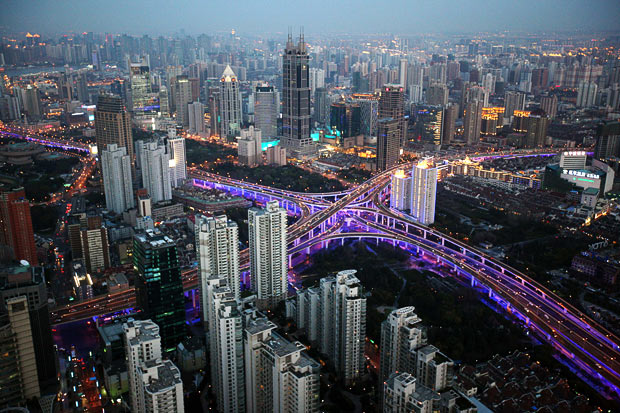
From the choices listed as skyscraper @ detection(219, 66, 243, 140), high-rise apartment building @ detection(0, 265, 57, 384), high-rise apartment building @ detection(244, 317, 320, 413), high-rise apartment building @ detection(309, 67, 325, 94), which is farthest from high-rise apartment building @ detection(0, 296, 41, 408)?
high-rise apartment building @ detection(309, 67, 325, 94)

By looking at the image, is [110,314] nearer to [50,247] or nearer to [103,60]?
[50,247]

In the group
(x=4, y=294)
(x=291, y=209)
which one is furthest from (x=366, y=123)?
(x=4, y=294)

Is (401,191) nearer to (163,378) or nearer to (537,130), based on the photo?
(163,378)

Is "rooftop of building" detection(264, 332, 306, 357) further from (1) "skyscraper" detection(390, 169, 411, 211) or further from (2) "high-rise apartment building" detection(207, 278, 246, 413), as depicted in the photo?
(1) "skyscraper" detection(390, 169, 411, 211)

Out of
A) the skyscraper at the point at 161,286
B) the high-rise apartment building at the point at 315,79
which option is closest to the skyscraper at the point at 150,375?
the skyscraper at the point at 161,286

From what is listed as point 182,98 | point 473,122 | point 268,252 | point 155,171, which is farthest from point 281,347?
point 182,98
